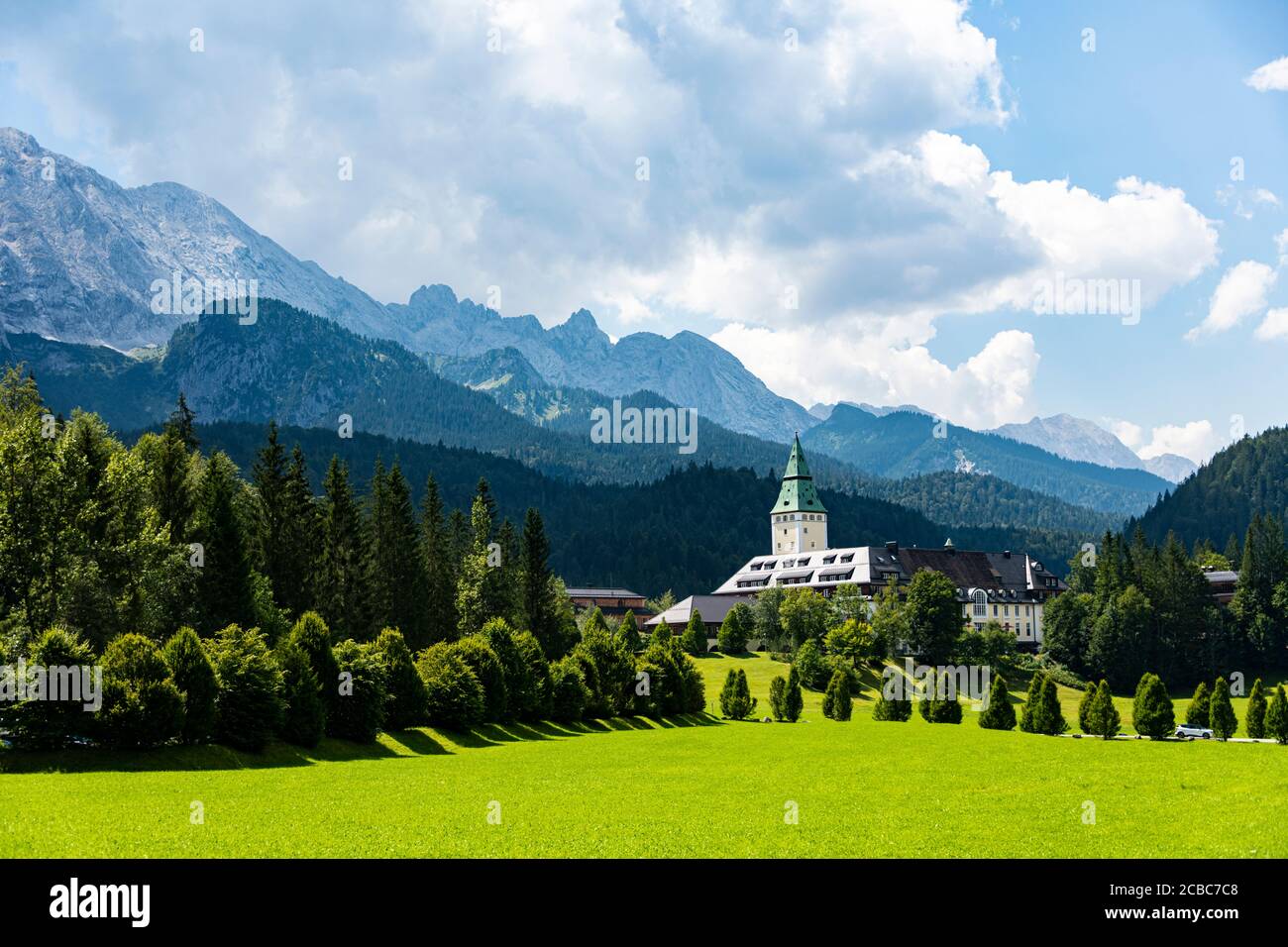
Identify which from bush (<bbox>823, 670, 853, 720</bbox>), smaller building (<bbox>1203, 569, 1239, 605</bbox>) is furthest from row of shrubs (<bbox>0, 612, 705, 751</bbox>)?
smaller building (<bbox>1203, 569, 1239, 605</bbox>)

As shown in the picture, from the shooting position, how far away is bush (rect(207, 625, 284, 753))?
51.8 metres

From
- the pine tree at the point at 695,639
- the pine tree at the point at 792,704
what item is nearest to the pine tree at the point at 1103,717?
the pine tree at the point at 792,704

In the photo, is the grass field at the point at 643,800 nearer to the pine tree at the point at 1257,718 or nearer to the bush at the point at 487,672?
the bush at the point at 487,672

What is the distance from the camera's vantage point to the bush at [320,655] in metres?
58.9

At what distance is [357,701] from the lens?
60.1 meters

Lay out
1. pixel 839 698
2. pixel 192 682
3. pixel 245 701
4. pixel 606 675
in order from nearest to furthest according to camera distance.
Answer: pixel 192 682
pixel 245 701
pixel 606 675
pixel 839 698

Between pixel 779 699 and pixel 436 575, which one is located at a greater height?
pixel 436 575

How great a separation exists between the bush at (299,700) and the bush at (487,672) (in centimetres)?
1572

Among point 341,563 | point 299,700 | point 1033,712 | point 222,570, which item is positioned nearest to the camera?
point 299,700

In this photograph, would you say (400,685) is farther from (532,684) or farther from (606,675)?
(606,675)

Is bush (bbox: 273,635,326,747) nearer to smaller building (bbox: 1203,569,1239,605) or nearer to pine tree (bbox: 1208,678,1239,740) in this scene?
pine tree (bbox: 1208,678,1239,740)

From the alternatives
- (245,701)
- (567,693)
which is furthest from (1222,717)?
(245,701)

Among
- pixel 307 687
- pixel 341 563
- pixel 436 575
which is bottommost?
pixel 307 687

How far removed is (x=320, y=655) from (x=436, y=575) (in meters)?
45.0
